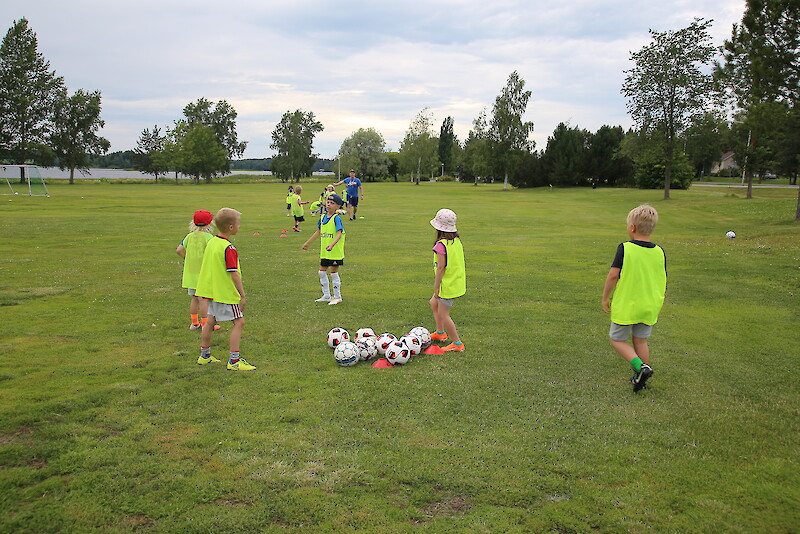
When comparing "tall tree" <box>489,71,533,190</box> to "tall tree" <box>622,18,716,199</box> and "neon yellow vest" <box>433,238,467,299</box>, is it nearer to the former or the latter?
"tall tree" <box>622,18,716,199</box>

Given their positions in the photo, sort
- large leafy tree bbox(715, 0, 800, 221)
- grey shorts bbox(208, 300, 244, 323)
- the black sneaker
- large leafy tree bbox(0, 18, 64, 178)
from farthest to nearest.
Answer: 1. large leafy tree bbox(0, 18, 64, 178)
2. large leafy tree bbox(715, 0, 800, 221)
3. grey shorts bbox(208, 300, 244, 323)
4. the black sneaker

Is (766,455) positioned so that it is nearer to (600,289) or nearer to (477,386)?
(477,386)

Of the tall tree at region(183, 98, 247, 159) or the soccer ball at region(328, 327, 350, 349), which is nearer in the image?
the soccer ball at region(328, 327, 350, 349)

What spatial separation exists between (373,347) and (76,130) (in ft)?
300

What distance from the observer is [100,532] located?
3.54 m

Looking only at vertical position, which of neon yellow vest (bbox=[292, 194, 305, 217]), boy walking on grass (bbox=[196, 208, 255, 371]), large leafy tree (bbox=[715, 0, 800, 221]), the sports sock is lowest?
the sports sock

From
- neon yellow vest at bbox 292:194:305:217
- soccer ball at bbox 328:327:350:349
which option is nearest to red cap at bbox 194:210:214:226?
soccer ball at bbox 328:327:350:349

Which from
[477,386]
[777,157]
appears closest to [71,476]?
[477,386]

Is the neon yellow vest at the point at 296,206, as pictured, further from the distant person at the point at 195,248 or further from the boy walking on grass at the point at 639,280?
the boy walking on grass at the point at 639,280

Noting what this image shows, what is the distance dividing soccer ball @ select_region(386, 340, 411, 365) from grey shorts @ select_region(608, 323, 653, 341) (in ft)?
8.76

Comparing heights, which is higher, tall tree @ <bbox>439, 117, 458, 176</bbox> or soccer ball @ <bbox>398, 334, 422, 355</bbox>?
tall tree @ <bbox>439, 117, 458, 176</bbox>

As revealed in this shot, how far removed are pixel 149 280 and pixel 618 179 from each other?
67.5 m

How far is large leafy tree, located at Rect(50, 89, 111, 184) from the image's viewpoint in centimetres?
7750

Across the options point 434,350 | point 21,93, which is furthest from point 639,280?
point 21,93
